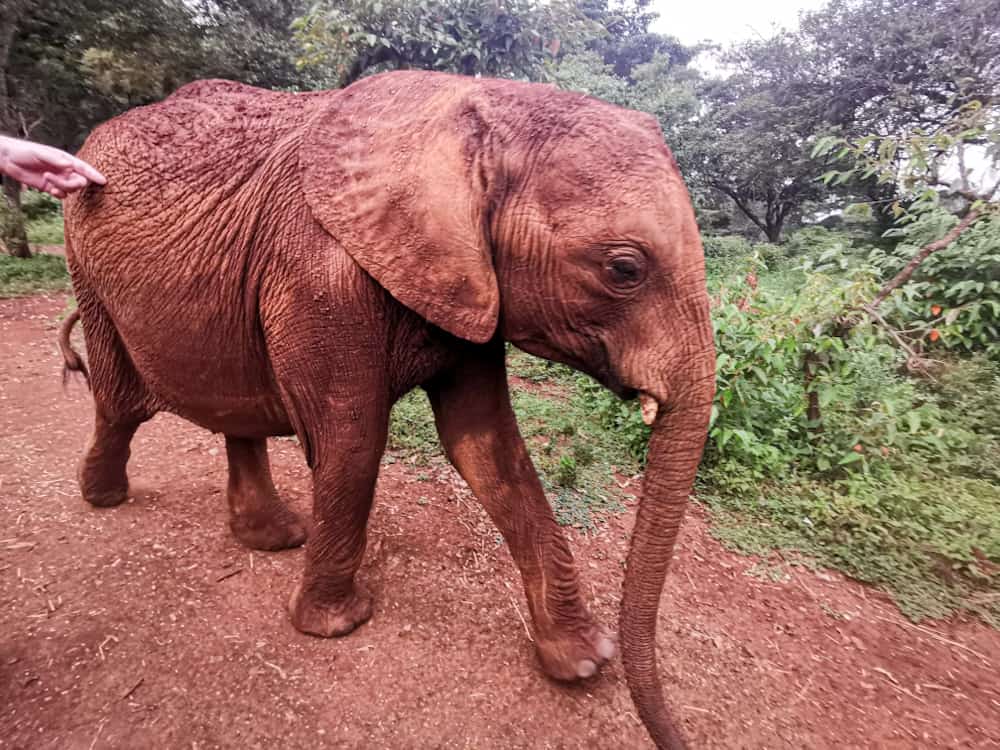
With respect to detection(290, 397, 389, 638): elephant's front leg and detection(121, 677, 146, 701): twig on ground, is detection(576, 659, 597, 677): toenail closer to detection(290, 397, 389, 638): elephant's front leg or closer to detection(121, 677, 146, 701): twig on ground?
detection(290, 397, 389, 638): elephant's front leg

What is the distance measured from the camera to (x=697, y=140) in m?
14.3

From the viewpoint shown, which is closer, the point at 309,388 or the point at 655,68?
the point at 309,388

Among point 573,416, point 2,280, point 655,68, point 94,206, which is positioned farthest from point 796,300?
point 655,68

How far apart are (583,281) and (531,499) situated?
1.01 metres

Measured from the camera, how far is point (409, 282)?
1.65m

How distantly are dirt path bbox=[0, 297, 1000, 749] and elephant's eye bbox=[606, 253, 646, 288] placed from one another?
1.63m

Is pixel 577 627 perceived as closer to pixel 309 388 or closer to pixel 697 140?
pixel 309 388

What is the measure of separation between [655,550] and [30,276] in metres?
10.1

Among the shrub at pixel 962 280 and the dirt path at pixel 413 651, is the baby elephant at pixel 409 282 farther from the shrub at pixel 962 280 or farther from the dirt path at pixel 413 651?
the shrub at pixel 962 280

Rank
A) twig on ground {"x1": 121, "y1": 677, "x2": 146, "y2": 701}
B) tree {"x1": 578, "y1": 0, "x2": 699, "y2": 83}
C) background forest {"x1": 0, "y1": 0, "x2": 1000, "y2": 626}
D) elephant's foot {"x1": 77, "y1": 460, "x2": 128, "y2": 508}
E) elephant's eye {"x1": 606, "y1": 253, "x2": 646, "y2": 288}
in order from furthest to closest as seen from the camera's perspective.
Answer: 1. tree {"x1": 578, "y1": 0, "x2": 699, "y2": 83}
2. background forest {"x1": 0, "y1": 0, "x2": 1000, "y2": 626}
3. elephant's foot {"x1": 77, "y1": 460, "x2": 128, "y2": 508}
4. twig on ground {"x1": 121, "y1": 677, "x2": 146, "y2": 701}
5. elephant's eye {"x1": 606, "y1": 253, "x2": 646, "y2": 288}

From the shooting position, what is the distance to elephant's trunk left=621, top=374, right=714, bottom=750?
5.42ft

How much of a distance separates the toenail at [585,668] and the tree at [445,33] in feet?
16.5

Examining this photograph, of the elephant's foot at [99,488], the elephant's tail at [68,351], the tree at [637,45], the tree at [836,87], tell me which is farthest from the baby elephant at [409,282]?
the tree at [637,45]

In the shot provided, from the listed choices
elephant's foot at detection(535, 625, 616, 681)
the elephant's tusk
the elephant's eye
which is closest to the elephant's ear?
the elephant's eye
